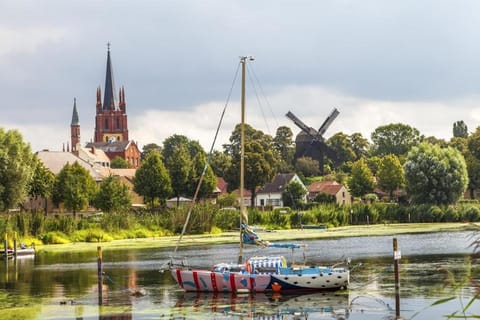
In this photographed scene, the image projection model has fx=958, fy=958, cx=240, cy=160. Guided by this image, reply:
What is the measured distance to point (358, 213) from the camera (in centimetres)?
12106

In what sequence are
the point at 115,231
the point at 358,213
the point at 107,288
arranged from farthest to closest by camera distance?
the point at 358,213
the point at 115,231
the point at 107,288

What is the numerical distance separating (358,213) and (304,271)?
7854cm

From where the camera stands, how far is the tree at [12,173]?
101 meters

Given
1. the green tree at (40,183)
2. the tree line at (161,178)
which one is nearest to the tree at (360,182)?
the tree line at (161,178)

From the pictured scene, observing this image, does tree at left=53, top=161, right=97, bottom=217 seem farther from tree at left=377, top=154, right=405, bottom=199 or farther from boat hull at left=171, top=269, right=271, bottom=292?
boat hull at left=171, top=269, right=271, bottom=292

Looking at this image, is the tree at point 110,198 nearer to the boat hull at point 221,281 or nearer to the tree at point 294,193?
the tree at point 294,193

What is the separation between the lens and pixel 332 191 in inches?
6565

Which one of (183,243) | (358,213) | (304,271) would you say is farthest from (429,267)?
(358,213)

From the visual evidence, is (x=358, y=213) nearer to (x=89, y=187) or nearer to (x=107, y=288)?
(x=89, y=187)

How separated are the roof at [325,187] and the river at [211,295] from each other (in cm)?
9371

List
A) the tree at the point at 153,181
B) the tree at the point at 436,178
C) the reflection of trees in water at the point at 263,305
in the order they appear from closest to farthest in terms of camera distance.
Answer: the reflection of trees in water at the point at 263,305 < the tree at the point at 436,178 < the tree at the point at 153,181

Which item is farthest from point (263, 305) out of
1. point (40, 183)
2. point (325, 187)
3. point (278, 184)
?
point (278, 184)

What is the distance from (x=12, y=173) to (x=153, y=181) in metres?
36.2

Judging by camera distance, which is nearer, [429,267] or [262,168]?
[429,267]
